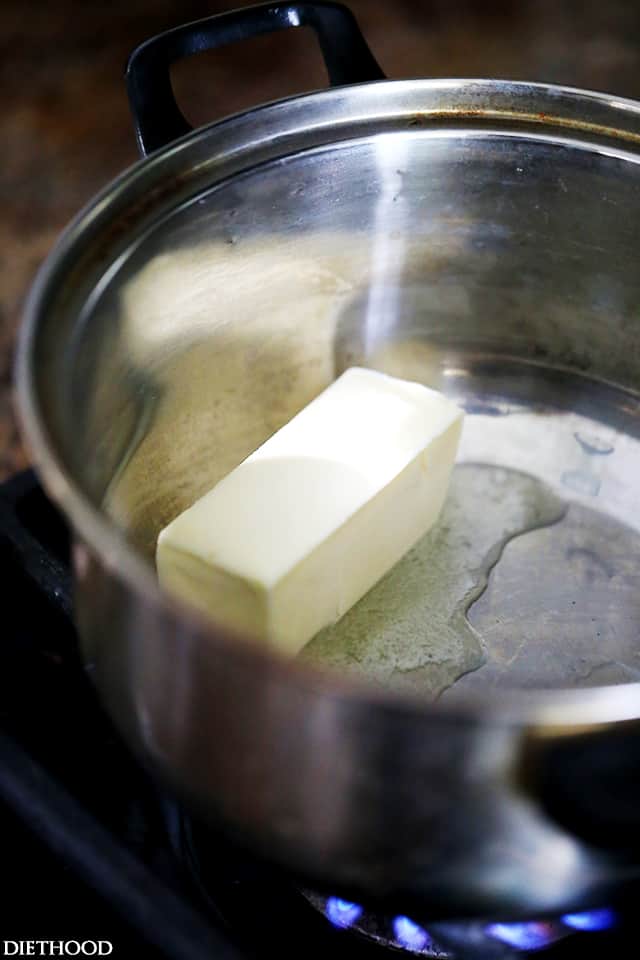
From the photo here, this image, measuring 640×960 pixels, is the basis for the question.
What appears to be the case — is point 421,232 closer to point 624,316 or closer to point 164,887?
point 624,316

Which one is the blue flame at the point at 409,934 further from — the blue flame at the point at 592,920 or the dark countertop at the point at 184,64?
the dark countertop at the point at 184,64

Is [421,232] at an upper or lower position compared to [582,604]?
upper

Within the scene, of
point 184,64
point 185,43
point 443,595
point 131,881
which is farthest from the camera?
point 184,64

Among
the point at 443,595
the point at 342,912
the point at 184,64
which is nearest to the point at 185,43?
the point at 443,595

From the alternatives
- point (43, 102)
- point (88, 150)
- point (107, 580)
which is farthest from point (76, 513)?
point (43, 102)

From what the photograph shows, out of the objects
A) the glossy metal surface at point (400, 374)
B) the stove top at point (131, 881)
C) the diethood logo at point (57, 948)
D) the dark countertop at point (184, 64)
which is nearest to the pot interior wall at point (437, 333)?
the glossy metal surface at point (400, 374)

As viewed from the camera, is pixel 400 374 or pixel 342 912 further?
pixel 400 374

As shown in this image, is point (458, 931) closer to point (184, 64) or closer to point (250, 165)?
point (250, 165)
